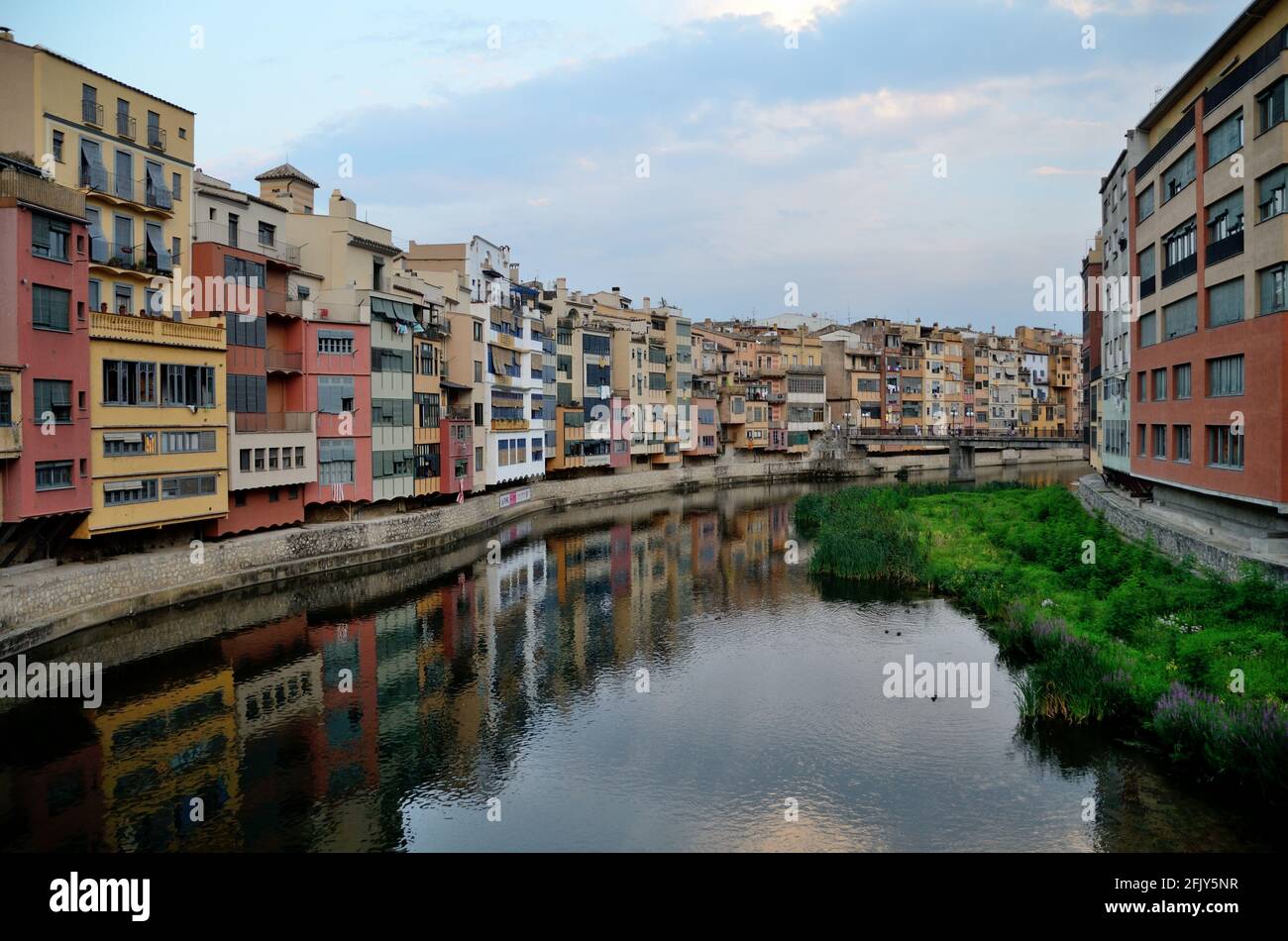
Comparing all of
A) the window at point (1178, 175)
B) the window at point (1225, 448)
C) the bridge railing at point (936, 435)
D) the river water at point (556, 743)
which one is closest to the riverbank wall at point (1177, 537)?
the window at point (1225, 448)

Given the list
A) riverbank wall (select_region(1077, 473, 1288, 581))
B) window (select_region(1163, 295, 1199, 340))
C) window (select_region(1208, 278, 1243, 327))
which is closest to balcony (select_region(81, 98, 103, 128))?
window (select_region(1208, 278, 1243, 327))

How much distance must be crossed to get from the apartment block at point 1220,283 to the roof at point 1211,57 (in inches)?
2.1

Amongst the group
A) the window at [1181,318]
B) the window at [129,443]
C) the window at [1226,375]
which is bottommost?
the window at [129,443]

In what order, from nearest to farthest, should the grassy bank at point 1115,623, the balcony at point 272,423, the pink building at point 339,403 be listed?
1. the grassy bank at point 1115,623
2. the balcony at point 272,423
3. the pink building at point 339,403

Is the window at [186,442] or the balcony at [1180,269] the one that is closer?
the balcony at [1180,269]

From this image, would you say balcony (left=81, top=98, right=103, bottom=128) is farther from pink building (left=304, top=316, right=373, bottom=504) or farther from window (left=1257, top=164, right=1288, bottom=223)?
window (left=1257, top=164, right=1288, bottom=223)

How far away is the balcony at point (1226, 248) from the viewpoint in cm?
2636

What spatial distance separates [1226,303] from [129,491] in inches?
1223

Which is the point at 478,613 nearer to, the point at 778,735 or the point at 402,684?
the point at 402,684

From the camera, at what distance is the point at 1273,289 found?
948 inches

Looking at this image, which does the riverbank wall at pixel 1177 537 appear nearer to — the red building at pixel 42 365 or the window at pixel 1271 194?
the window at pixel 1271 194

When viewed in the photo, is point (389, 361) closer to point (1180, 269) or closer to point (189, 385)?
point (189, 385)

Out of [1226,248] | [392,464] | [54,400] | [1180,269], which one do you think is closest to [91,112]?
[54,400]
